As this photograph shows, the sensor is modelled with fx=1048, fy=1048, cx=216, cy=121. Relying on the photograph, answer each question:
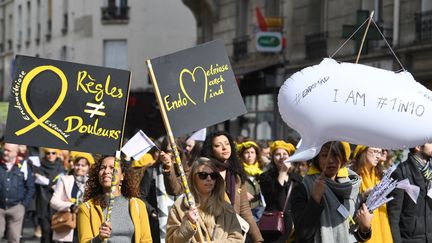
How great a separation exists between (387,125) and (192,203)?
126cm

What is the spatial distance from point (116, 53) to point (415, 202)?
36.5 metres

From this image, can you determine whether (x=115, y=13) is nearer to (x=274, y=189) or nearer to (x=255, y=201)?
(x=255, y=201)

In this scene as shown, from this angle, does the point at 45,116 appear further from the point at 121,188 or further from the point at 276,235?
the point at 276,235

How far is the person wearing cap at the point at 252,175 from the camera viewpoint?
952 cm

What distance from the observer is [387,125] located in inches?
234

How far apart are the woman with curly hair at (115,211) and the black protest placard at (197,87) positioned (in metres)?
0.52

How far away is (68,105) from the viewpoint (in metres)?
6.72

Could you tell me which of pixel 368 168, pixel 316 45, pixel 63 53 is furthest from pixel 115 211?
pixel 63 53

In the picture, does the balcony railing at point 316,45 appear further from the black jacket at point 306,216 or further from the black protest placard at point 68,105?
the black jacket at point 306,216

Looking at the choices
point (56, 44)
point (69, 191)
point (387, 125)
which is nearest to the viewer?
point (387, 125)

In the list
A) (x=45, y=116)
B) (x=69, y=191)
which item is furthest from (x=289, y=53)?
(x=45, y=116)

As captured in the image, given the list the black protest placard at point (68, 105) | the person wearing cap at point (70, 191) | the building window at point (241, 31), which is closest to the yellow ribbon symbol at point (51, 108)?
the black protest placard at point (68, 105)

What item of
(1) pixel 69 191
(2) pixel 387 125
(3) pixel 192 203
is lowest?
(1) pixel 69 191

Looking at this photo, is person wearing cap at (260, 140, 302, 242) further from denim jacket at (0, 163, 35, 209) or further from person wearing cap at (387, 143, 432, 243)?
denim jacket at (0, 163, 35, 209)
